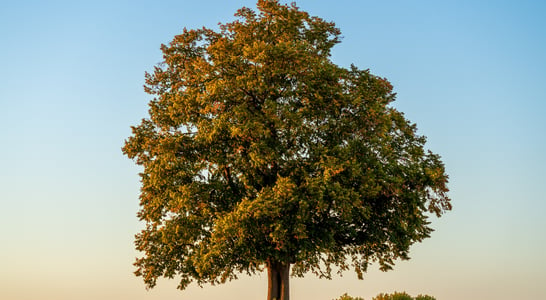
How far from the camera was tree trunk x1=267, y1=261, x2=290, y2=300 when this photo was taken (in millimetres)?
34344

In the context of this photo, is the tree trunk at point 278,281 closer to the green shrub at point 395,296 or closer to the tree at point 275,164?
the tree at point 275,164

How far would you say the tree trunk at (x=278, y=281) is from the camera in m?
34.3

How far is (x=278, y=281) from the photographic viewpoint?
3478cm

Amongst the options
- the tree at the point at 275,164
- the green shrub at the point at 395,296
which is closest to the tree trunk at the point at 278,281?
the tree at the point at 275,164

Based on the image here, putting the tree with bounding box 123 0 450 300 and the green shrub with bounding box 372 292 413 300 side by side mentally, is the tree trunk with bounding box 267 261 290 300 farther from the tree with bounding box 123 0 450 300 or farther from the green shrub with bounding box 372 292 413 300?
the green shrub with bounding box 372 292 413 300

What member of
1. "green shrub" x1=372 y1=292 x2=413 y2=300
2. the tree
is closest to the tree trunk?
the tree

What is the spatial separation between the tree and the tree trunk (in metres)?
0.06

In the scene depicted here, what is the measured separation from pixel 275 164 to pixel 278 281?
267 inches

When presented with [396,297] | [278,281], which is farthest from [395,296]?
[278,281]

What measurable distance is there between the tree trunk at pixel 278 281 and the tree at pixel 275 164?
58mm

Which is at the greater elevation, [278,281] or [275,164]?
[275,164]

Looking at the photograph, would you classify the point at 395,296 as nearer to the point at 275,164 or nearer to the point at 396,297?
the point at 396,297

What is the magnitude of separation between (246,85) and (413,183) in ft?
33.7

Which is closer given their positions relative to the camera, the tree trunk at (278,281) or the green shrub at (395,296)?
the green shrub at (395,296)
